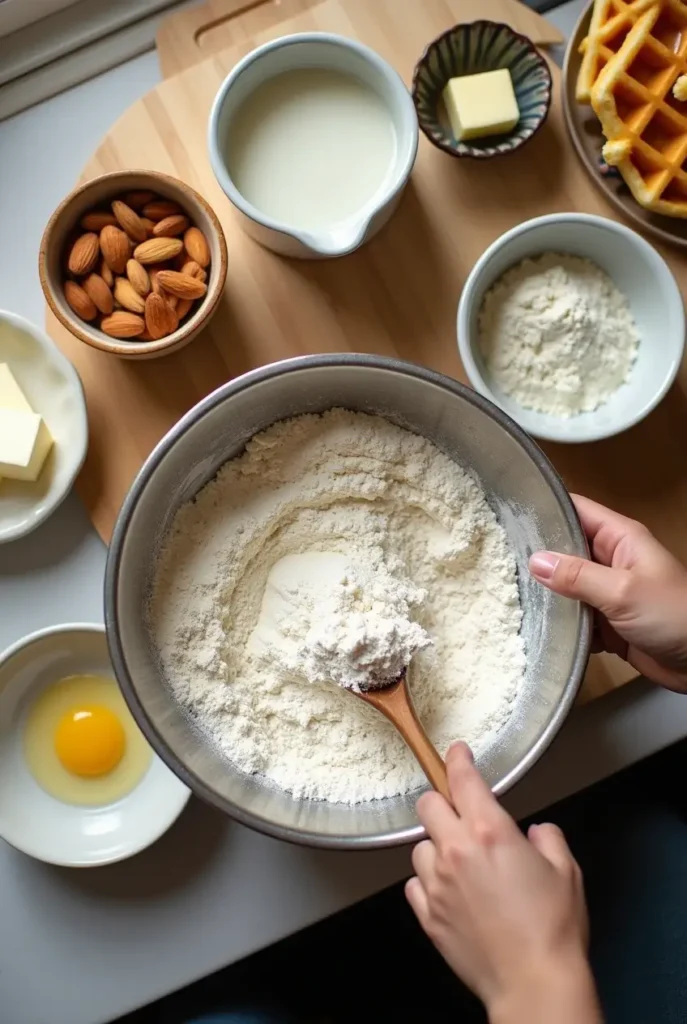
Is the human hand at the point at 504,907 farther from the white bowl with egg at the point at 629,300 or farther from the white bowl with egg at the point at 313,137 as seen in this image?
the white bowl with egg at the point at 313,137

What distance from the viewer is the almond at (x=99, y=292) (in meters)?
0.85

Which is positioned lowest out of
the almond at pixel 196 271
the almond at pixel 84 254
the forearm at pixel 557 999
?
the forearm at pixel 557 999

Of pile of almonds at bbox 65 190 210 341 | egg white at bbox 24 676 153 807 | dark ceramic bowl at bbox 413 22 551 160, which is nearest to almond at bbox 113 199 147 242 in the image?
pile of almonds at bbox 65 190 210 341

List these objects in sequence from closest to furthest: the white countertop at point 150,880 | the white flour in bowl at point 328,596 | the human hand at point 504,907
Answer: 1. the human hand at point 504,907
2. the white flour in bowl at point 328,596
3. the white countertop at point 150,880

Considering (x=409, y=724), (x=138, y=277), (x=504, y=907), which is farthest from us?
(x=138, y=277)

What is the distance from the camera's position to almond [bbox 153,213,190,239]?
0.85 meters

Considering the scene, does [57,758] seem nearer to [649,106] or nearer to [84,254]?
[84,254]

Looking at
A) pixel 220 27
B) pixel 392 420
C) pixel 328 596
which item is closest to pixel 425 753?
pixel 328 596

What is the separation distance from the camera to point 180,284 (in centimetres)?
83

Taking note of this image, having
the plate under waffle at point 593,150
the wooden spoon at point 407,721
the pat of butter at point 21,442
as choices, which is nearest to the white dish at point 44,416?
the pat of butter at point 21,442

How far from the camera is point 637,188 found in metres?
0.89

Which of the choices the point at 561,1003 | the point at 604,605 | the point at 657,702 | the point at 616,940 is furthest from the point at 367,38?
the point at 616,940

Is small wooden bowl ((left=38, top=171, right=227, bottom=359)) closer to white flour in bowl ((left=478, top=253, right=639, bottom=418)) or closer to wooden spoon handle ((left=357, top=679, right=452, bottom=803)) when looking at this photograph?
white flour in bowl ((left=478, top=253, right=639, bottom=418))

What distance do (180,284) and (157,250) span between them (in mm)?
50
